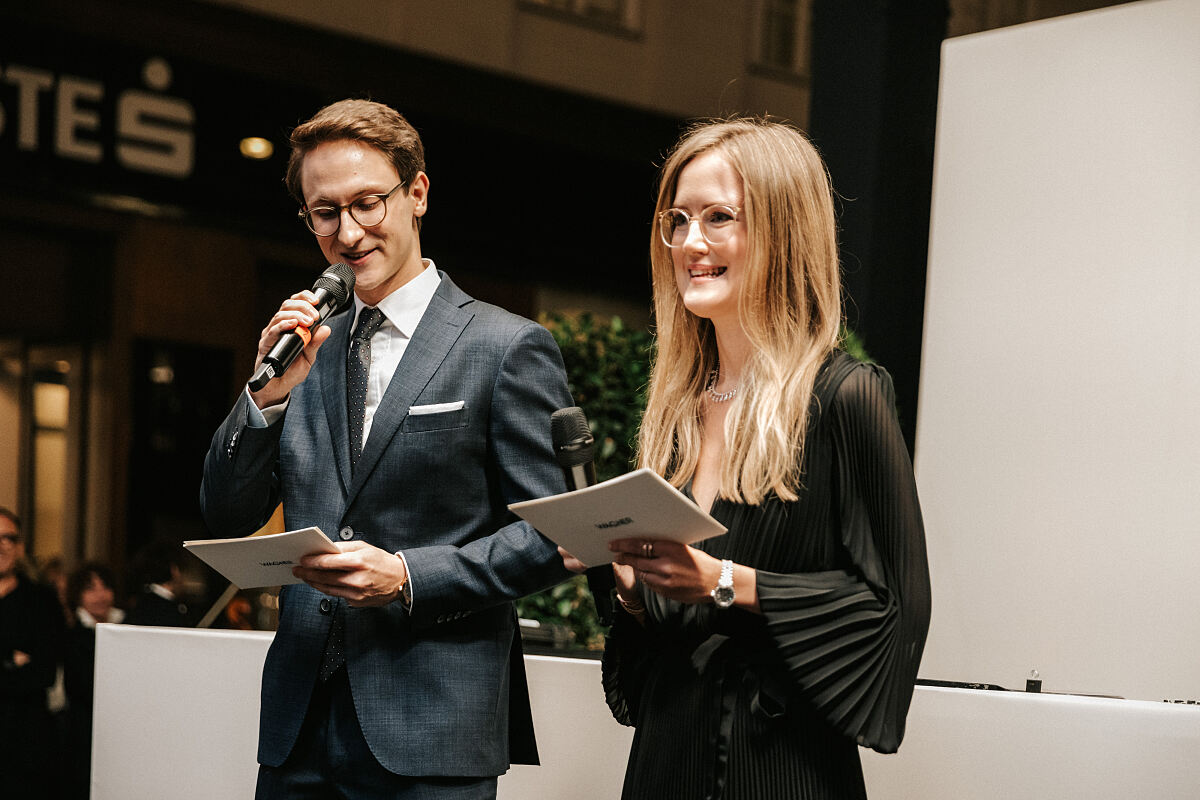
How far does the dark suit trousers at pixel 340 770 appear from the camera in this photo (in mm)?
2090

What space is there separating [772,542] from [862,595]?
149mm

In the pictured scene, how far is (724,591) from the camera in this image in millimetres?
1807

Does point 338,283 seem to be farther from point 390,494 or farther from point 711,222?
point 711,222

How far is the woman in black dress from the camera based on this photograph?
1807 millimetres

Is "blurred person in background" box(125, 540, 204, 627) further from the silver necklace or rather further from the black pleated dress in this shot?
the black pleated dress

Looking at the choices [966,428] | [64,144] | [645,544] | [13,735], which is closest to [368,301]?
[645,544]

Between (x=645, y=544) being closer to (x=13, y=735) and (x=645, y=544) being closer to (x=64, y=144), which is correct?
(x=13, y=735)

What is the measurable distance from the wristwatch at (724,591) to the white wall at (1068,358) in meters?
2.04

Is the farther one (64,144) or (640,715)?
(64,144)

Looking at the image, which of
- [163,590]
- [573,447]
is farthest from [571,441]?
[163,590]

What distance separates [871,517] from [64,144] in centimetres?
721

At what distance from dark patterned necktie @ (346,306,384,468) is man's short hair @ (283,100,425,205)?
0.79 ft

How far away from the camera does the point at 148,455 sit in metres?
8.52

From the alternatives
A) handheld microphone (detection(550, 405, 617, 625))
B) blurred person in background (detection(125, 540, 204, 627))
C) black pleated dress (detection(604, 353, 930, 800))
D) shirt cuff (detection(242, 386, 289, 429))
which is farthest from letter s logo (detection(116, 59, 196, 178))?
black pleated dress (detection(604, 353, 930, 800))
